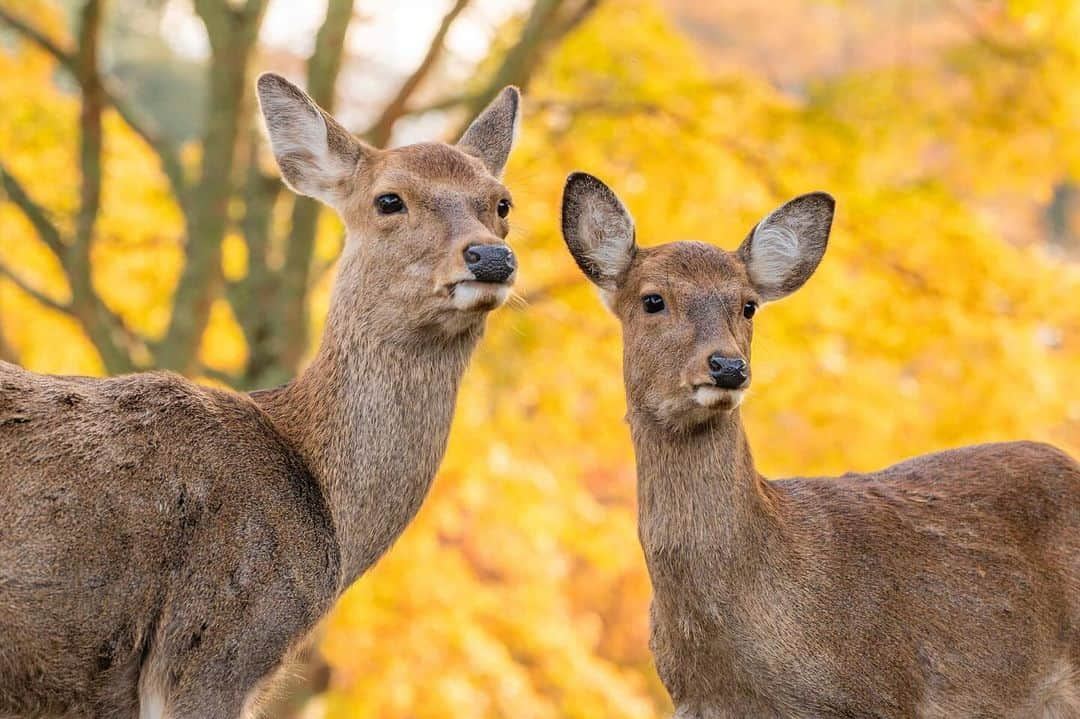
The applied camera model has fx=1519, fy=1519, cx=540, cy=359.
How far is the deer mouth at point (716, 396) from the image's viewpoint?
5320mm

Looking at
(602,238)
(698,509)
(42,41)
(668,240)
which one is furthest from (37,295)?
(698,509)

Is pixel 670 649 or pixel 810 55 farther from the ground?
pixel 810 55

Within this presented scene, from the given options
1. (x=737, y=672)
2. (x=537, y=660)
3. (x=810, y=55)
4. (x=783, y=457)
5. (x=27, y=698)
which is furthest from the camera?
(x=810, y=55)

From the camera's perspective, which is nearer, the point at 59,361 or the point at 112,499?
the point at 112,499

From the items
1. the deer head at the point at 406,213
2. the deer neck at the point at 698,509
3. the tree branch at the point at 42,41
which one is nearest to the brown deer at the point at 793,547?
the deer neck at the point at 698,509

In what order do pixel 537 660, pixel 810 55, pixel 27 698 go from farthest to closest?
pixel 810 55 → pixel 537 660 → pixel 27 698

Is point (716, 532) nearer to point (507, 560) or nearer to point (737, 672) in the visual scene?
point (737, 672)

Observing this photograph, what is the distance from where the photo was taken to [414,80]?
10.7 meters

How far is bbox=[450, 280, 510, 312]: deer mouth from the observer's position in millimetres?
5562

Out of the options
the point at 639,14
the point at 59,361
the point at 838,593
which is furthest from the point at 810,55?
the point at 838,593

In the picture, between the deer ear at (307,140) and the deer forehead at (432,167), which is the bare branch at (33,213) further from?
the deer forehead at (432,167)

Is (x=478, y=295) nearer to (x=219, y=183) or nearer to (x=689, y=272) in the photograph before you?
(x=689, y=272)

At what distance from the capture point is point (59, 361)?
1487cm

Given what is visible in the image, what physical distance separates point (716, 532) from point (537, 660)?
9195mm
